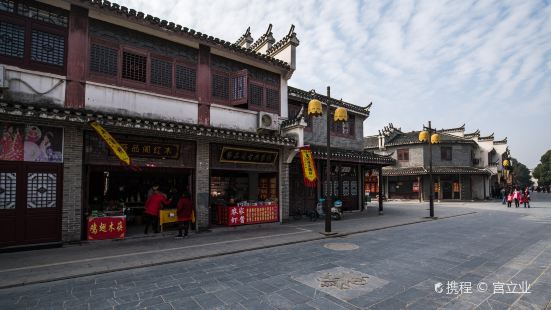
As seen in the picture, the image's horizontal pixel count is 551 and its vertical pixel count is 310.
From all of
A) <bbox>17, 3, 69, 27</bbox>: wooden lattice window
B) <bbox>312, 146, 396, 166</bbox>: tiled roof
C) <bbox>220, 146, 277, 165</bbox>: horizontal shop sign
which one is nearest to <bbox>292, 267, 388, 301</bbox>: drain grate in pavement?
<bbox>220, 146, 277, 165</bbox>: horizontal shop sign

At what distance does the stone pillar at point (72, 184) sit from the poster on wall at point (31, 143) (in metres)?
0.21

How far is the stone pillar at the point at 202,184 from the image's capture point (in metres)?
11.1

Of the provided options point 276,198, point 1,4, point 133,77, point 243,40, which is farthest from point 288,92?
point 1,4

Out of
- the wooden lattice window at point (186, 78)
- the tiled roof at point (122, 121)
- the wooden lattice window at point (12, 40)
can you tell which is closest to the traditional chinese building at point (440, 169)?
the tiled roof at point (122, 121)

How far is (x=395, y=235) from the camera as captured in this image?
1119 cm

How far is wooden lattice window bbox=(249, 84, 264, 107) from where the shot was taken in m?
13.1

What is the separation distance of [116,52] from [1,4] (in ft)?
9.87

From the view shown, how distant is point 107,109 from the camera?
30.2ft

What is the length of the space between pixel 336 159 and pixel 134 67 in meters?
10.9

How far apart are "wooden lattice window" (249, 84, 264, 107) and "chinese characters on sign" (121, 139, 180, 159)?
4288 millimetres

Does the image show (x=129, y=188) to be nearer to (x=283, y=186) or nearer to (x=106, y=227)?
(x=106, y=227)

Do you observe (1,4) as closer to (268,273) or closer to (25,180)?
(25,180)

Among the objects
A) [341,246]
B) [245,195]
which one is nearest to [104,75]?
[245,195]

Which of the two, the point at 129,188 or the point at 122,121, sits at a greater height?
the point at 122,121
